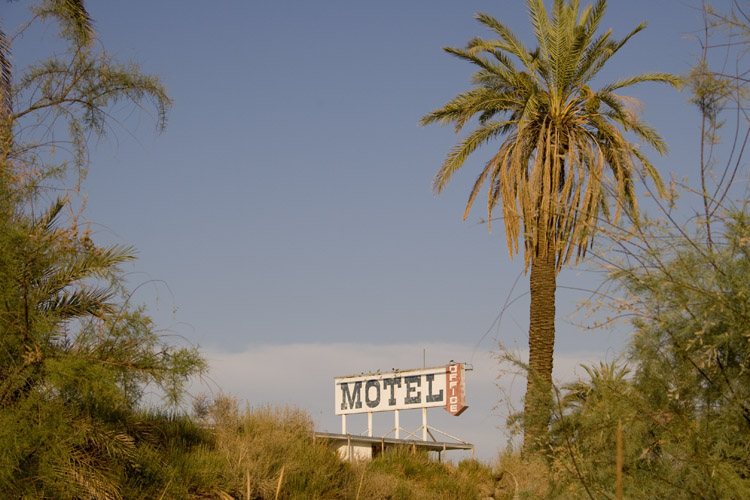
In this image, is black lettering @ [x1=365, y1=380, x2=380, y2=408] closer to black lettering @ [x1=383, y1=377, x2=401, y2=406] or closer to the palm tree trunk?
black lettering @ [x1=383, y1=377, x2=401, y2=406]

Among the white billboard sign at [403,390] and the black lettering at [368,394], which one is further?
the black lettering at [368,394]

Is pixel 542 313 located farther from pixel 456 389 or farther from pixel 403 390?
pixel 403 390

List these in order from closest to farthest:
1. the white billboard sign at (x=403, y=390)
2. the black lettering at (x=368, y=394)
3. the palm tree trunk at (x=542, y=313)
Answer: the palm tree trunk at (x=542, y=313) < the white billboard sign at (x=403, y=390) < the black lettering at (x=368, y=394)

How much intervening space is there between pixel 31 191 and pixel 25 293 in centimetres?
180

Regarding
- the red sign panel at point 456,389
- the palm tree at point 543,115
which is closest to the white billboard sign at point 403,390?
the red sign panel at point 456,389

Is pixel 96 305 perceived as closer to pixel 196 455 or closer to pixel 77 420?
pixel 77 420

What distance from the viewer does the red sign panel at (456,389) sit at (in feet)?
121

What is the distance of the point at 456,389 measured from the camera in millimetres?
37250

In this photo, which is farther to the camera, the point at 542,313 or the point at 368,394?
the point at 368,394

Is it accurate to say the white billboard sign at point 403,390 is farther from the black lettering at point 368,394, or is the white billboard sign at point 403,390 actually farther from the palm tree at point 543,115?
the palm tree at point 543,115

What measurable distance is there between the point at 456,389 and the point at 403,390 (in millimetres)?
3080

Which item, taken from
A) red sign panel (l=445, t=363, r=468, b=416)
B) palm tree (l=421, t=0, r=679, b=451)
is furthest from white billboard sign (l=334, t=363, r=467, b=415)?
palm tree (l=421, t=0, r=679, b=451)

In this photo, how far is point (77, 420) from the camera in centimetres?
1012

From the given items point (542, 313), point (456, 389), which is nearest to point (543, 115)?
point (542, 313)
